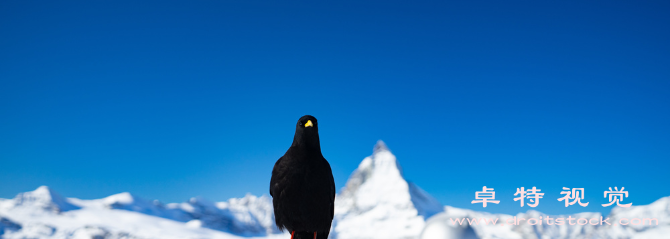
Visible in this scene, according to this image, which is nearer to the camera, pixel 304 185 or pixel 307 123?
pixel 307 123

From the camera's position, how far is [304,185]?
827 cm

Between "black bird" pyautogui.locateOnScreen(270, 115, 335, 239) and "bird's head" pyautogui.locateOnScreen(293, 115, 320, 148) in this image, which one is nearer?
"bird's head" pyautogui.locateOnScreen(293, 115, 320, 148)

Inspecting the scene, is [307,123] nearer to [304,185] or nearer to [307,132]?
[307,132]

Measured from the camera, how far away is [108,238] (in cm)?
19312

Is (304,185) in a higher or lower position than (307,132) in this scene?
lower

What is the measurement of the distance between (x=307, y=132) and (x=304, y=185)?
0.98 metres

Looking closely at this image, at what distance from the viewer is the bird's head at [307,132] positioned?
8.11 meters

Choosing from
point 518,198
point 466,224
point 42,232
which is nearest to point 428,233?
point 466,224

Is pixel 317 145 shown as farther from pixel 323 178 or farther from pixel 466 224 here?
pixel 466 224

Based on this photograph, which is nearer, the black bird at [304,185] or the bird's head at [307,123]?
the bird's head at [307,123]

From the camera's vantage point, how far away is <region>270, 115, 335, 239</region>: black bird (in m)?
8.26

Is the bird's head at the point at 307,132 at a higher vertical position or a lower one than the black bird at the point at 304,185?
higher

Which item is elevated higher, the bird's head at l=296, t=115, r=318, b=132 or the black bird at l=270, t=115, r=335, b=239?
the bird's head at l=296, t=115, r=318, b=132

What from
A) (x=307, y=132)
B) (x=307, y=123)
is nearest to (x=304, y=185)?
(x=307, y=132)
